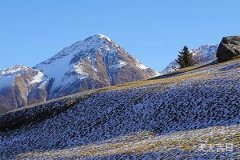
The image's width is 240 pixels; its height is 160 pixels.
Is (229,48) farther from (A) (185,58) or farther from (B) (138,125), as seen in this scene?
(B) (138,125)

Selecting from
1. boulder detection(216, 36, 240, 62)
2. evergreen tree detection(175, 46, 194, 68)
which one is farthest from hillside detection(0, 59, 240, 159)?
evergreen tree detection(175, 46, 194, 68)

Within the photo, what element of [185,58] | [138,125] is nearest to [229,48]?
[185,58]

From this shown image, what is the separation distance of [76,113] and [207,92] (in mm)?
17657

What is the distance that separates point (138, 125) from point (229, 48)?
146ft

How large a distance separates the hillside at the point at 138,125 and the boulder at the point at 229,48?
33506 mm

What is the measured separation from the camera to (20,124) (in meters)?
58.7

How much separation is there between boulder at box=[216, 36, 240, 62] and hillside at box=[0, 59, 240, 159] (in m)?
33.5

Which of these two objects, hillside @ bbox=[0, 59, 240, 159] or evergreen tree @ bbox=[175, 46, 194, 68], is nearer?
hillside @ bbox=[0, 59, 240, 159]

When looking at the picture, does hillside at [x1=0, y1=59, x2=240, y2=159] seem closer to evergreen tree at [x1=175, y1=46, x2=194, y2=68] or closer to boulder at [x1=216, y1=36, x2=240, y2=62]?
boulder at [x1=216, y1=36, x2=240, y2=62]

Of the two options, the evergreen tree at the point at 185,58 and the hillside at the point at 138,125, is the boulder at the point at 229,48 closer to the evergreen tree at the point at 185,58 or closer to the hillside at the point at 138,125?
the evergreen tree at the point at 185,58

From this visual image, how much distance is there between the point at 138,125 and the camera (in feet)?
139

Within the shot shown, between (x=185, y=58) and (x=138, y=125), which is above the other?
(x=185, y=58)

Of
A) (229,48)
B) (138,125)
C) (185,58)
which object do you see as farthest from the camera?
(185,58)

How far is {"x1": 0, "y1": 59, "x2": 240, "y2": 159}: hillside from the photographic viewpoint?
29.3 meters
